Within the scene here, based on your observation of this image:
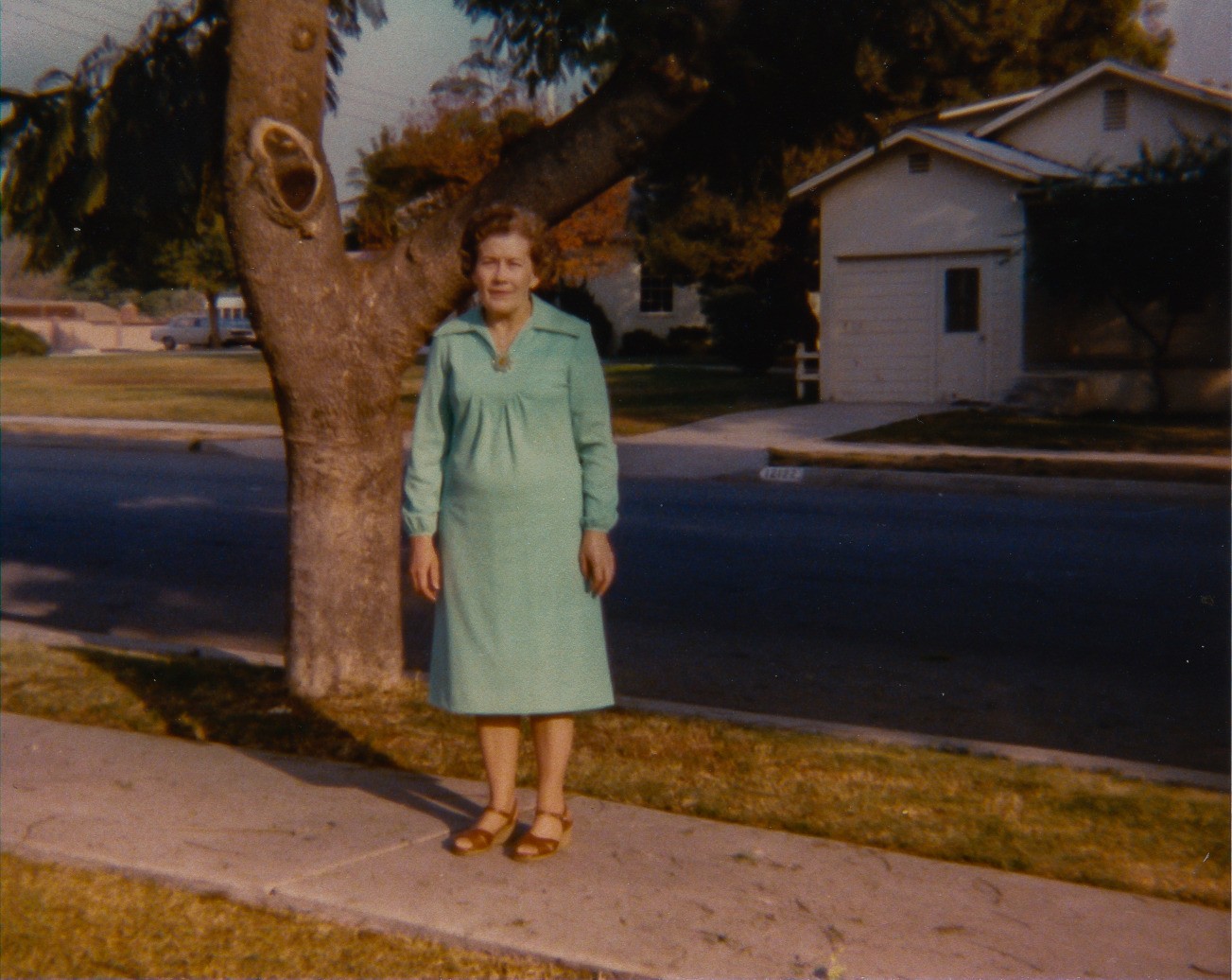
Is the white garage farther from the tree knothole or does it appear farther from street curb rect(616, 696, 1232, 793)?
the tree knothole

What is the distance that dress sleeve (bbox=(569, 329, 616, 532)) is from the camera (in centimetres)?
414

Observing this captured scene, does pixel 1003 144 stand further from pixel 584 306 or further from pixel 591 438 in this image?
pixel 591 438

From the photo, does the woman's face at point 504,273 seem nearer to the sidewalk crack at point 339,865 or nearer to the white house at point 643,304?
the sidewalk crack at point 339,865

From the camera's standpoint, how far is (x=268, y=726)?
19.1 feet

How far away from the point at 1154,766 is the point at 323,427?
3.39m

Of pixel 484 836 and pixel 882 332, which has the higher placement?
pixel 882 332

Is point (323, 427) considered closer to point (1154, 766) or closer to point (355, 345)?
point (355, 345)

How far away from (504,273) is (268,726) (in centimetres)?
250

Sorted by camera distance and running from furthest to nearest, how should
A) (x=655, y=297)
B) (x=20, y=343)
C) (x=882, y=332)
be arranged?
(x=20, y=343), (x=655, y=297), (x=882, y=332)

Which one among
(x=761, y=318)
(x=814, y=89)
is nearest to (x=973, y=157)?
(x=761, y=318)

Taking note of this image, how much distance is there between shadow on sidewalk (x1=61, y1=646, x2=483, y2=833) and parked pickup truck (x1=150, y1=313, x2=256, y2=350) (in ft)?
192

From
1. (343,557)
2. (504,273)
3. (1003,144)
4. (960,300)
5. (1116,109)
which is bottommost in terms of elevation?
(343,557)

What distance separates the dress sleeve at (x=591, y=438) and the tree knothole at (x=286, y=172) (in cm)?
182

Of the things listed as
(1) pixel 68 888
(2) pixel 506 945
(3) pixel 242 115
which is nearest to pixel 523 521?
(2) pixel 506 945
